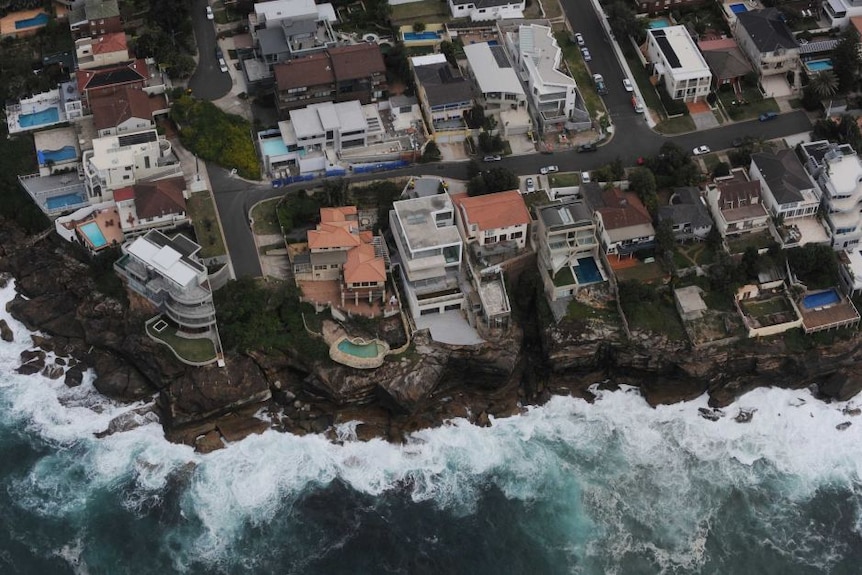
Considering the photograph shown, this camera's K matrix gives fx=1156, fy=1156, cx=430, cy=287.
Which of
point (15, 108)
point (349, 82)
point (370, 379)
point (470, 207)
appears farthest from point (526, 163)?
point (15, 108)

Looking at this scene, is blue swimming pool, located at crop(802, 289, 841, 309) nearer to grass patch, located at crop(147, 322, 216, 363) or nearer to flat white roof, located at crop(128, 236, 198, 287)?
grass patch, located at crop(147, 322, 216, 363)

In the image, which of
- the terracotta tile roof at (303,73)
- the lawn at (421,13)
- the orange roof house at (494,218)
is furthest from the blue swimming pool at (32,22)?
the orange roof house at (494,218)

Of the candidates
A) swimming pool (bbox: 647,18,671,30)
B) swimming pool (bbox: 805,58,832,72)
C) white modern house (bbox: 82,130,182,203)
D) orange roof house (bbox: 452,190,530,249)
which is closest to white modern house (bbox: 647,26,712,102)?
swimming pool (bbox: 647,18,671,30)

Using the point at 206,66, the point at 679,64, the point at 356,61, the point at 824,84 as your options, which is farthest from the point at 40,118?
the point at 824,84

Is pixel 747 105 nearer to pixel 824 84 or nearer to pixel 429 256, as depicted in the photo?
pixel 824 84

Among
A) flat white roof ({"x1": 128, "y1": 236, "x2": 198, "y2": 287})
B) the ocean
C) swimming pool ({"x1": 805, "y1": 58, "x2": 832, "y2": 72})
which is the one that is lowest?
the ocean

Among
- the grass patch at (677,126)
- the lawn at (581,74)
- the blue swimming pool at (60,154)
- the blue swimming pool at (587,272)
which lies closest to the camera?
the blue swimming pool at (587,272)

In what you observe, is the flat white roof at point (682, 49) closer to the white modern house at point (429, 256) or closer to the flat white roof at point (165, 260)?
the white modern house at point (429, 256)
